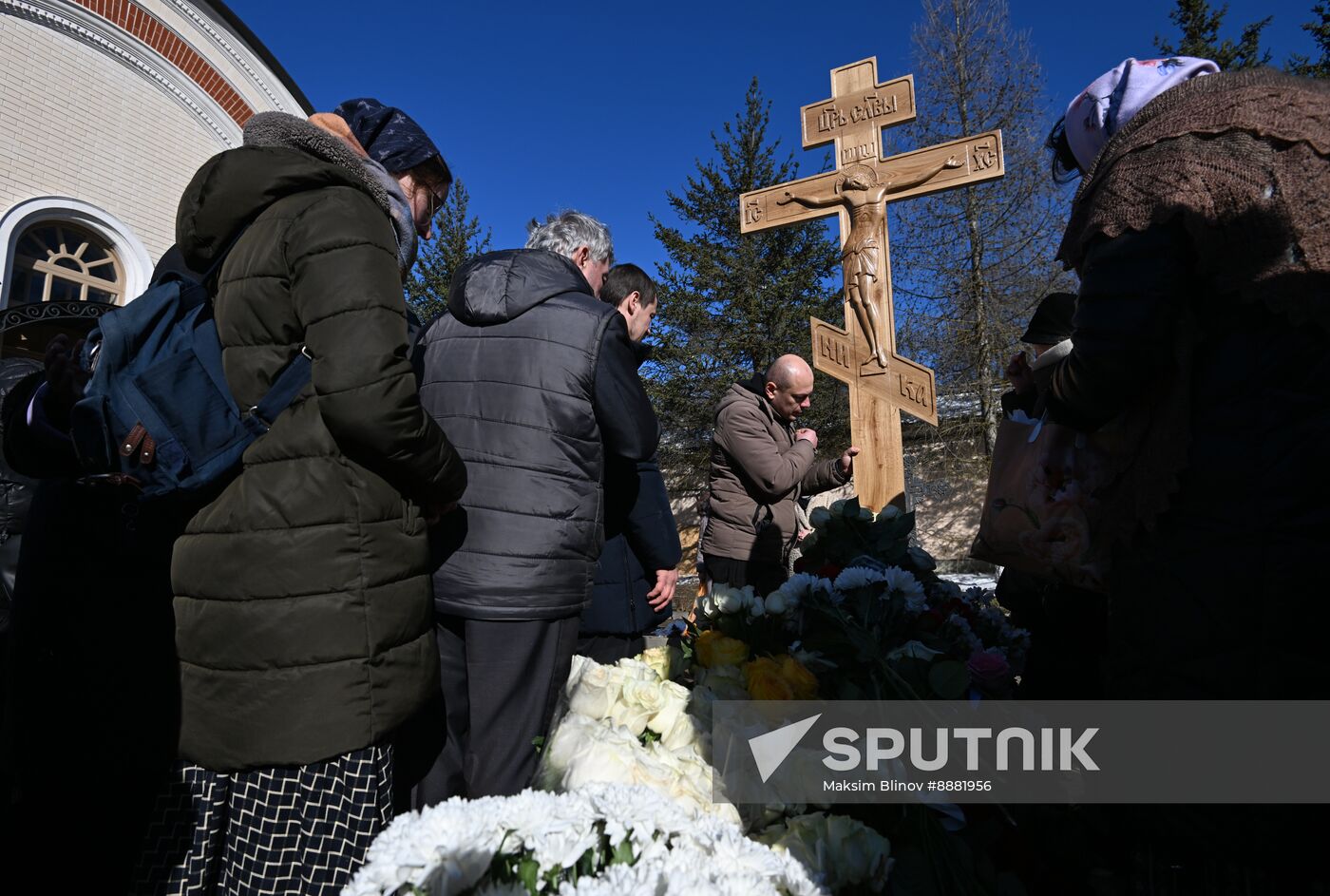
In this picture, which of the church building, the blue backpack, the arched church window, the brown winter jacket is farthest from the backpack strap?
the arched church window

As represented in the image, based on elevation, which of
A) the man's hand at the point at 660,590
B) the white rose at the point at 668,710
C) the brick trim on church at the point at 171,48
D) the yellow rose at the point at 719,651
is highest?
the brick trim on church at the point at 171,48

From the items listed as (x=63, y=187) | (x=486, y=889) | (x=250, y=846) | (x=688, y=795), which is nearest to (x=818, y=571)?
(x=688, y=795)

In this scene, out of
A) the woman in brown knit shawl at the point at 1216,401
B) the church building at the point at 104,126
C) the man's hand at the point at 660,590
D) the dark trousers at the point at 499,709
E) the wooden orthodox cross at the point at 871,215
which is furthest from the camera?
the church building at the point at 104,126

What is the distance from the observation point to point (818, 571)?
152 centimetres

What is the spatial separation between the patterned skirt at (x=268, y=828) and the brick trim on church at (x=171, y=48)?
372 inches

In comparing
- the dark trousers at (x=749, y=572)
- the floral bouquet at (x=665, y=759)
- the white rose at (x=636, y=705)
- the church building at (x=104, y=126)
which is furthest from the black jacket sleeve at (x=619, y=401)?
the church building at (x=104, y=126)

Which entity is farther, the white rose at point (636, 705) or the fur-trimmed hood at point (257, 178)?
the fur-trimmed hood at point (257, 178)

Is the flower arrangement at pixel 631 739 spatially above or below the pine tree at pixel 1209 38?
below

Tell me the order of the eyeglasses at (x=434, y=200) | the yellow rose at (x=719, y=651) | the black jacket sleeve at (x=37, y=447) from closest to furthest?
the yellow rose at (x=719, y=651), the black jacket sleeve at (x=37, y=447), the eyeglasses at (x=434, y=200)

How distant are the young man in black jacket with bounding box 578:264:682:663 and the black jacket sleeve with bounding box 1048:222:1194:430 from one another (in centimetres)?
113

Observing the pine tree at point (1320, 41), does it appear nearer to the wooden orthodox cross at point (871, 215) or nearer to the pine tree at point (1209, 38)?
the pine tree at point (1209, 38)

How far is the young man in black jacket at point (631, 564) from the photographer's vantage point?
2.05 metres

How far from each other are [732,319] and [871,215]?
30.4ft

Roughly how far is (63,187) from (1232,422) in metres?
10.4
